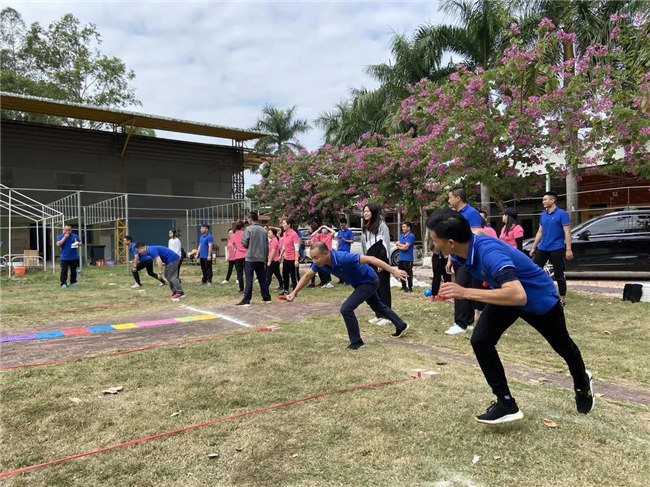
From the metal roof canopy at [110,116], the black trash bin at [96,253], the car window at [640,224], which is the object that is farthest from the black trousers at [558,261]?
the metal roof canopy at [110,116]

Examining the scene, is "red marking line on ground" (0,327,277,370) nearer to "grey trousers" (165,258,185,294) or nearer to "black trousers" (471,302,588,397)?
"black trousers" (471,302,588,397)

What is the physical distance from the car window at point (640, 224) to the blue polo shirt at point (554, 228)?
5.13 meters

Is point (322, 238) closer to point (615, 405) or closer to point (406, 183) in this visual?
point (406, 183)

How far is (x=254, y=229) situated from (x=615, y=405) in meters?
6.74

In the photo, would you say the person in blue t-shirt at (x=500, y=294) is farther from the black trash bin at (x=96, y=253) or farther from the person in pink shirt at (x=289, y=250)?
the black trash bin at (x=96, y=253)

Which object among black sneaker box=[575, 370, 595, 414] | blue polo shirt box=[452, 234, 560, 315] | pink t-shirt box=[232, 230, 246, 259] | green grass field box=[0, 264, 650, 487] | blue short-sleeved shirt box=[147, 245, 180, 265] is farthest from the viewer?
pink t-shirt box=[232, 230, 246, 259]

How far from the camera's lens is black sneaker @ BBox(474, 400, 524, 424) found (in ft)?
10.0

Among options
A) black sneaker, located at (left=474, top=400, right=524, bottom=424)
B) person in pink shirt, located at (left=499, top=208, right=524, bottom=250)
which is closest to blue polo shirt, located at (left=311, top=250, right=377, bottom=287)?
black sneaker, located at (left=474, top=400, right=524, bottom=424)

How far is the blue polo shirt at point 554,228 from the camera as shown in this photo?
7613mm

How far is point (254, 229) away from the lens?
359 inches

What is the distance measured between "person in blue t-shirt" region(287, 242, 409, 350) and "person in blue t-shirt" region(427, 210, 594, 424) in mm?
1882

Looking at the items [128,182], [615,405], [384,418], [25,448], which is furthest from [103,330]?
[128,182]

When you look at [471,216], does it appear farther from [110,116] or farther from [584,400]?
[110,116]

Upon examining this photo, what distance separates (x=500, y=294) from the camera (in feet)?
8.40
